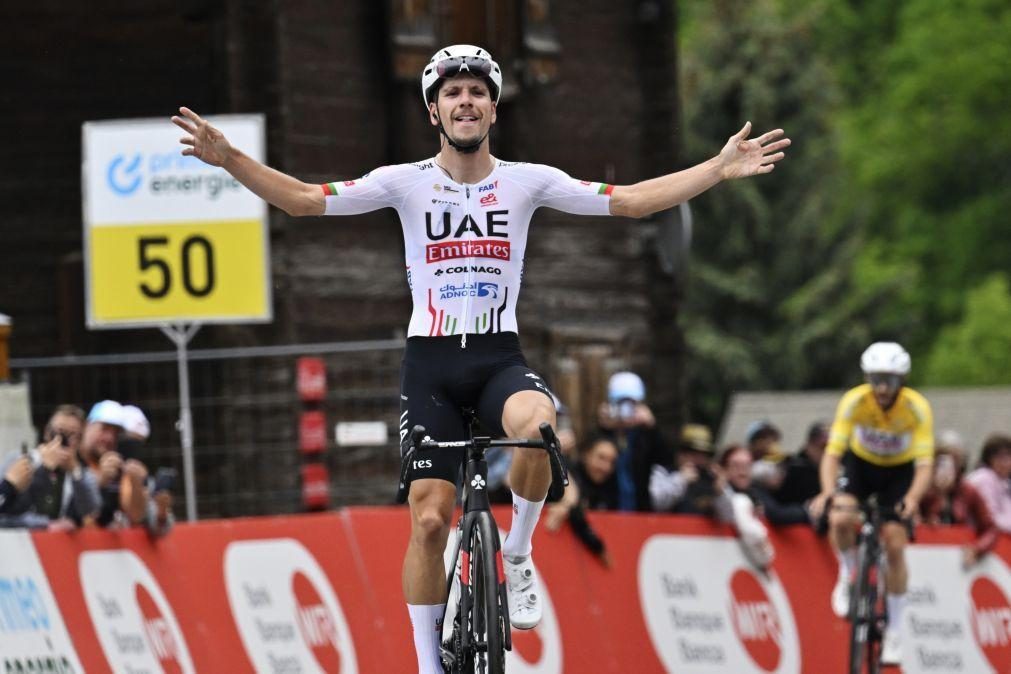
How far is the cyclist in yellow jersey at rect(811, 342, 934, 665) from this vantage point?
14562mm

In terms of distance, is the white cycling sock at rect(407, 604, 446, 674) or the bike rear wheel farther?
the bike rear wheel

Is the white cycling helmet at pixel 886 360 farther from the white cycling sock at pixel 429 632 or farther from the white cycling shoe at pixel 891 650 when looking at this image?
the white cycling sock at pixel 429 632

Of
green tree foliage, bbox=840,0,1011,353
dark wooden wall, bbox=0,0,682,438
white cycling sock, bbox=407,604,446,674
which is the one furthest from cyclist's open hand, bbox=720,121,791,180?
green tree foliage, bbox=840,0,1011,353

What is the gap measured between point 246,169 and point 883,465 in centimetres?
712

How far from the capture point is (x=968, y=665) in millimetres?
16125

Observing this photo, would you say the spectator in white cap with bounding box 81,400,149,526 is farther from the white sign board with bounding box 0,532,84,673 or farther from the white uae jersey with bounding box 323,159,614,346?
the white uae jersey with bounding box 323,159,614,346

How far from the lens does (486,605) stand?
8773mm

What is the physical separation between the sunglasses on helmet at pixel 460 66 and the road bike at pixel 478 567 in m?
1.57

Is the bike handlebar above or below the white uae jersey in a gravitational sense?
below

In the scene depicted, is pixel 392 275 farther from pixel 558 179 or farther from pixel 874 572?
pixel 558 179

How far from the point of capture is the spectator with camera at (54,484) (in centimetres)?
1284

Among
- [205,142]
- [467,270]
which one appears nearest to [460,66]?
[467,270]

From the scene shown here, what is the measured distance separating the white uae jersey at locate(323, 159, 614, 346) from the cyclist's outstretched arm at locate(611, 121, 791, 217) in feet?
0.52

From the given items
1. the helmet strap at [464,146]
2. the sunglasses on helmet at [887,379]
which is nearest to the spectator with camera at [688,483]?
the sunglasses on helmet at [887,379]
